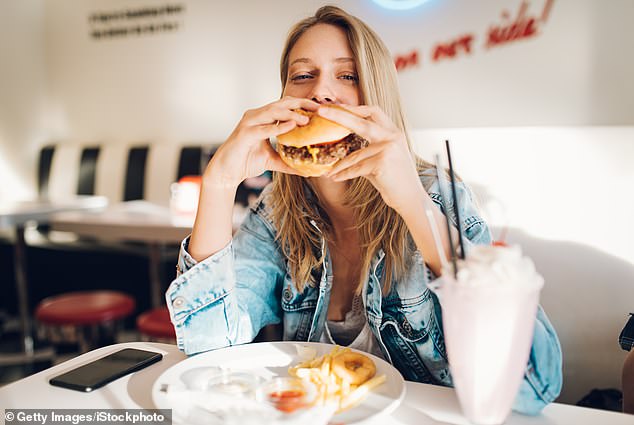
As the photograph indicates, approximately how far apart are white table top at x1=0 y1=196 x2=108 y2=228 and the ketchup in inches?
107

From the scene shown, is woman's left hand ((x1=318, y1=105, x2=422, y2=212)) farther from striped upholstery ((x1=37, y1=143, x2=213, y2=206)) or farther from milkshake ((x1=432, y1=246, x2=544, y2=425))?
striped upholstery ((x1=37, y1=143, x2=213, y2=206))

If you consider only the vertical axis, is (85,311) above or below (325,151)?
below

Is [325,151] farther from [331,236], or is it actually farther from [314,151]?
[331,236]

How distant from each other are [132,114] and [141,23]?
2.56ft

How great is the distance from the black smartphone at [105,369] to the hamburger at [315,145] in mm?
558

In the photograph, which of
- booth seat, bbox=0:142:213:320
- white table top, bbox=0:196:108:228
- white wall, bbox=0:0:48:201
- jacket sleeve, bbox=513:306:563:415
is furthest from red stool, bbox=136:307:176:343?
white wall, bbox=0:0:48:201

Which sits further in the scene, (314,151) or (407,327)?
(314,151)

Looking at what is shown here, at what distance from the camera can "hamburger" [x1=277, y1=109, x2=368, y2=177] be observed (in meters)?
1.34

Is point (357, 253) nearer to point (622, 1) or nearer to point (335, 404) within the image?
point (335, 404)

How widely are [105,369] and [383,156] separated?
2.18 feet

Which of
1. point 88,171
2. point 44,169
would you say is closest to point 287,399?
point 88,171

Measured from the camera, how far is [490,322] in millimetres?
698

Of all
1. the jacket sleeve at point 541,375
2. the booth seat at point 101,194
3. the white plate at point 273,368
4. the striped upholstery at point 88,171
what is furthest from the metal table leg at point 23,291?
the jacket sleeve at point 541,375

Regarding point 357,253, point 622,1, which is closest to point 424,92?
point 622,1
